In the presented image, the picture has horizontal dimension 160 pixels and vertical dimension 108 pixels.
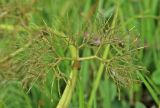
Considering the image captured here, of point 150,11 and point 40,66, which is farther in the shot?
point 150,11

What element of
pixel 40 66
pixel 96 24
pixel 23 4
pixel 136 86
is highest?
pixel 23 4

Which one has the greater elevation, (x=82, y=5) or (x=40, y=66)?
(x=82, y=5)

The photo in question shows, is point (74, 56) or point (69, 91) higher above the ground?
point (74, 56)

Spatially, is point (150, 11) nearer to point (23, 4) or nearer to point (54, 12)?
point (54, 12)

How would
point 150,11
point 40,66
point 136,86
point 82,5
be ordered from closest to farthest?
point 40,66 → point 136,86 → point 150,11 → point 82,5

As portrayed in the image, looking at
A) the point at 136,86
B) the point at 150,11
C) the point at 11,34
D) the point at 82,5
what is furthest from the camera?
the point at 82,5

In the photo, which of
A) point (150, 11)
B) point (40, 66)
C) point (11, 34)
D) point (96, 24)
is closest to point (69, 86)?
point (40, 66)

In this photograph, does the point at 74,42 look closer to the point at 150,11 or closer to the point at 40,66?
the point at 40,66
